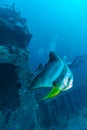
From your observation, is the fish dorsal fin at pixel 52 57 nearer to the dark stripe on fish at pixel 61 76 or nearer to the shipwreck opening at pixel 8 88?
the dark stripe on fish at pixel 61 76

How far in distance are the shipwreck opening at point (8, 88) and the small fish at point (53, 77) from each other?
270cm

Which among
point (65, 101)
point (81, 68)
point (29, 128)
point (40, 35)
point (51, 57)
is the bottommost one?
point (51, 57)

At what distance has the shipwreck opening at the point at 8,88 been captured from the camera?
363 centimetres

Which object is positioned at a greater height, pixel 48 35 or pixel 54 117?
pixel 48 35

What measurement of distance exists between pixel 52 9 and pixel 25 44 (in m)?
67.3

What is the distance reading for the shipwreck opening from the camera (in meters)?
3.63

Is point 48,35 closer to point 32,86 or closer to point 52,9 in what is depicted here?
point 52,9

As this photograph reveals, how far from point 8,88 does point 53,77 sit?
281 cm

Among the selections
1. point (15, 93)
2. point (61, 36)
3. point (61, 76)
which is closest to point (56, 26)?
point (61, 36)

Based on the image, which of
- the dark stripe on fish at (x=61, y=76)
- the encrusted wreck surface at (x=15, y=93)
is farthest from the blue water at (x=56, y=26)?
the dark stripe on fish at (x=61, y=76)

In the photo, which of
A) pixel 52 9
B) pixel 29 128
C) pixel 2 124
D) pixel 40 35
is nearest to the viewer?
pixel 2 124

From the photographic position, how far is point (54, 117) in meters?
7.81

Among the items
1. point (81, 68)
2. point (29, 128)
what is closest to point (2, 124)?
point (29, 128)

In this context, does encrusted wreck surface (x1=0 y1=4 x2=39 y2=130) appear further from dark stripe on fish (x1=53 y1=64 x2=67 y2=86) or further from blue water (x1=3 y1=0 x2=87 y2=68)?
blue water (x1=3 y1=0 x2=87 y2=68)
